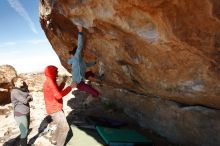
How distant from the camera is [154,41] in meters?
6.38

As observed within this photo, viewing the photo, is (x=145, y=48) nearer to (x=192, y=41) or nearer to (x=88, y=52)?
(x=192, y=41)

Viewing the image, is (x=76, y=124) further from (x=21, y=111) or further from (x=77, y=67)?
(x=77, y=67)

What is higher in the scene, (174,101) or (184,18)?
(184,18)

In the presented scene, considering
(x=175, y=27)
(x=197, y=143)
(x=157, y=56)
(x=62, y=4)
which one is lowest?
(x=197, y=143)

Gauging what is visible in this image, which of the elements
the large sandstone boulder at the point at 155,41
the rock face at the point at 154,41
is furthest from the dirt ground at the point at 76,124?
the large sandstone boulder at the point at 155,41

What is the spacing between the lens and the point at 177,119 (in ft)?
27.6

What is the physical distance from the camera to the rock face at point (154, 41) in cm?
546

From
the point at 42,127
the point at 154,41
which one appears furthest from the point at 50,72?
the point at 154,41

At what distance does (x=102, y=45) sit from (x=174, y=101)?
2346 millimetres

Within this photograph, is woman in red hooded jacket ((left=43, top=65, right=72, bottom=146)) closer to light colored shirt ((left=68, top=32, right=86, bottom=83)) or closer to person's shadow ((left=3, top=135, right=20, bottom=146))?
light colored shirt ((left=68, top=32, right=86, bottom=83))

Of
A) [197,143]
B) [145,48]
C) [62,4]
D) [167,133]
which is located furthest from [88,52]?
[197,143]

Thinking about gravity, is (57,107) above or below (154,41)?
below

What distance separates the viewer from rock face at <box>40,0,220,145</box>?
17.9 ft

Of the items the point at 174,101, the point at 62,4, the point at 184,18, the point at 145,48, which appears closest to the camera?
the point at 184,18
